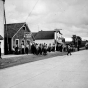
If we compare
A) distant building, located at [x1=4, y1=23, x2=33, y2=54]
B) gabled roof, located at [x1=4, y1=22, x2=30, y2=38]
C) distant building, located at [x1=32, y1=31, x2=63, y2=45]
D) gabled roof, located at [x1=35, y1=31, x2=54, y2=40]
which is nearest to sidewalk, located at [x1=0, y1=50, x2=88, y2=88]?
distant building, located at [x1=4, y1=23, x2=33, y2=54]

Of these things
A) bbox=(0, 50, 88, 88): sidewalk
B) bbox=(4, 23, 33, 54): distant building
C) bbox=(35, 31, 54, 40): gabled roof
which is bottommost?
bbox=(0, 50, 88, 88): sidewalk

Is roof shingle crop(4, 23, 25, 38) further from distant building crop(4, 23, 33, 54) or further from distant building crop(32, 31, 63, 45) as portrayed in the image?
distant building crop(32, 31, 63, 45)

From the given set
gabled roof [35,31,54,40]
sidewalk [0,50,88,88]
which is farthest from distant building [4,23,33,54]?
gabled roof [35,31,54,40]

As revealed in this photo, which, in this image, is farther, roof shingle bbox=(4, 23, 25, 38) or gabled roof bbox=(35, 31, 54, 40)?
gabled roof bbox=(35, 31, 54, 40)

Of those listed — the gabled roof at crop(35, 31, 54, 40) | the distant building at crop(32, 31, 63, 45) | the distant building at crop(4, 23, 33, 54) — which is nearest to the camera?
the distant building at crop(4, 23, 33, 54)

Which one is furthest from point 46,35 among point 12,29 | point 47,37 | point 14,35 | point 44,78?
point 44,78

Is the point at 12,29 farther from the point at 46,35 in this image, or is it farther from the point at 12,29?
the point at 46,35

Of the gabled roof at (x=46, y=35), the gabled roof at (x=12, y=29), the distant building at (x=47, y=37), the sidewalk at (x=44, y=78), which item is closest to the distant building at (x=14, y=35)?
the gabled roof at (x=12, y=29)

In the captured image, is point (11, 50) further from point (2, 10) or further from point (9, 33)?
point (2, 10)

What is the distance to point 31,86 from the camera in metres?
5.16

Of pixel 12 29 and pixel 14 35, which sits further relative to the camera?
pixel 12 29

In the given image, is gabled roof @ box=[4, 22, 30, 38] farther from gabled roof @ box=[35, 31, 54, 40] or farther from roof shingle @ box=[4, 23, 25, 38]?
gabled roof @ box=[35, 31, 54, 40]

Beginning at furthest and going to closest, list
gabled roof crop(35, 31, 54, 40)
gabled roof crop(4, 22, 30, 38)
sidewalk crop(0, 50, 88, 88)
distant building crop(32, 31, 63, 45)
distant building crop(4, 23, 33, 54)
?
gabled roof crop(35, 31, 54, 40) → distant building crop(32, 31, 63, 45) → gabled roof crop(4, 22, 30, 38) → distant building crop(4, 23, 33, 54) → sidewalk crop(0, 50, 88, 88)

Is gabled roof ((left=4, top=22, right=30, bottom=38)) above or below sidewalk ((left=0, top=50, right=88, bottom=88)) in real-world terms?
above
